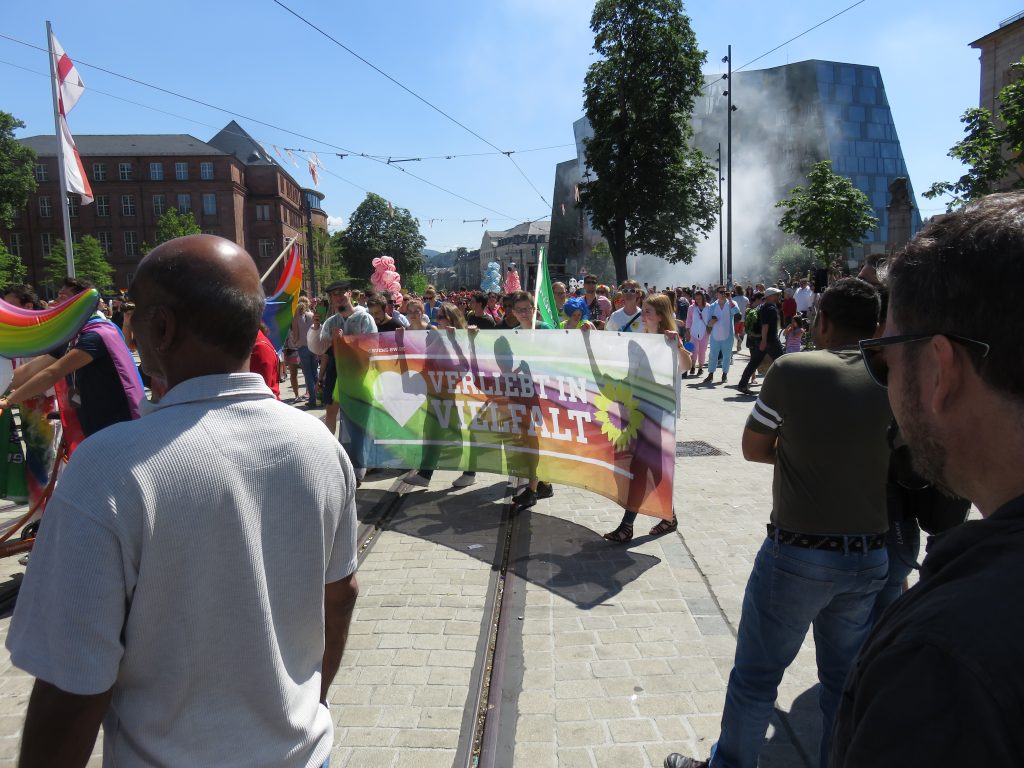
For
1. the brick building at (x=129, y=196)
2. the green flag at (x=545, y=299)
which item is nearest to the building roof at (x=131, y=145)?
the brick building at (x=129, y=196)

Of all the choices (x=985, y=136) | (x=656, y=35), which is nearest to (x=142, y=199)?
(x=656, y=35)

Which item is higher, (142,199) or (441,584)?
(142,199)

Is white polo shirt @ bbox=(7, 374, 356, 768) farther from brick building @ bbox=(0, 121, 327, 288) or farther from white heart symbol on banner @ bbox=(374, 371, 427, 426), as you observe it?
brick building @ bbox=(0, 121, 327, 288)

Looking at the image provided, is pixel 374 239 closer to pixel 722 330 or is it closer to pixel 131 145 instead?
pixel 131 145

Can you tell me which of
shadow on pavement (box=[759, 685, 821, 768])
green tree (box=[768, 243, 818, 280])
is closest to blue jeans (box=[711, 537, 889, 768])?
shadow on pavement (box=[759, 685, 821, 768])

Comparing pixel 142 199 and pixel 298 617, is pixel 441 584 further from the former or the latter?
pixel 142 199

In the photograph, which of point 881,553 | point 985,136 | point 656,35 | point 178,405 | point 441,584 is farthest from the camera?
point 656,35

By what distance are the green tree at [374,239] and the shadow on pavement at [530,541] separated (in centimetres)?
9244

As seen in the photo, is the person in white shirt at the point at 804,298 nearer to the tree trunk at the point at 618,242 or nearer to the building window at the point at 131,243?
the tree trunk at the point at 618,242

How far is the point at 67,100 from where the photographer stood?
14.7m

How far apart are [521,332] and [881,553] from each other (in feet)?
13.1

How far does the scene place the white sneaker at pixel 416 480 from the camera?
292 inches

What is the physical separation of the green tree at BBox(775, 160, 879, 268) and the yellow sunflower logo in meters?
26.5

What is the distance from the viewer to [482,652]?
3852 millimetres
